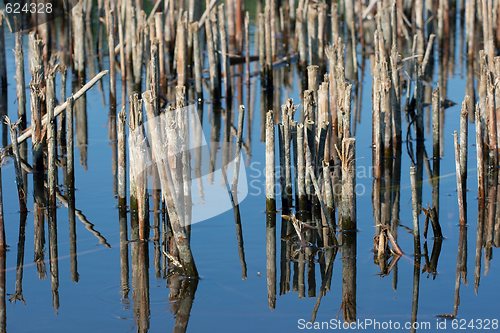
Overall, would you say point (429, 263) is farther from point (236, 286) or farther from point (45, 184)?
point (45, 184)

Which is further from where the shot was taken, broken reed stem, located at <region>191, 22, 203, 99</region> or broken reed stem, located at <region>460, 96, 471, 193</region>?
broken reed stem, located at <region>191, 22, 203, 99</region>

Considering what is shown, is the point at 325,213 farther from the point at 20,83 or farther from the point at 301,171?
the point at 20,83

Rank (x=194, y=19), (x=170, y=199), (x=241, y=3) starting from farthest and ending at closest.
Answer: (x=241, y=3), (x=194, y=19), (x=170, y=199)

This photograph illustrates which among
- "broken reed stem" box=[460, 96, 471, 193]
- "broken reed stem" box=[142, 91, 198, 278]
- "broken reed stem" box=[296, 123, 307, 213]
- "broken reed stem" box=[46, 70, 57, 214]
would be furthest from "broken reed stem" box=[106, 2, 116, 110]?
"broken reed stem" box=[142, 91, 198, 278]

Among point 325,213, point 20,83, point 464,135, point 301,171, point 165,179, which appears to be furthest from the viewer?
point 20,83

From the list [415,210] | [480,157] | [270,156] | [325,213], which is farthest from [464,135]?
[270,156]

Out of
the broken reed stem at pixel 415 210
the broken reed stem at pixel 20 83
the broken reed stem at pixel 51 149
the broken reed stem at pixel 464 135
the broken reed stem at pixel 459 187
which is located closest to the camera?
the broken reed stem at pixel 415 210

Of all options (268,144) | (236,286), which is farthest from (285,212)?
(236,286)

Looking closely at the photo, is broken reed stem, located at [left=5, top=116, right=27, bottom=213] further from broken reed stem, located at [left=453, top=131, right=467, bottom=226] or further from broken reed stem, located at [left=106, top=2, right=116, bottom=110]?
broken reed stem, located at [left=106, top=2, right=116, bottom=110]

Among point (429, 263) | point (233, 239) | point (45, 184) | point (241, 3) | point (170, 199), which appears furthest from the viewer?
point (241, 3)

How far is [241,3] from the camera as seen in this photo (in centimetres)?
1478

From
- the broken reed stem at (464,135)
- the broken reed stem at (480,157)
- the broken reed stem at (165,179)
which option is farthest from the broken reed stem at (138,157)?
the broken reed stem at (480,157)

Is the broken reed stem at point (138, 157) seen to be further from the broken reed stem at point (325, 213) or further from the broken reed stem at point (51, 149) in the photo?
the broken reed stem at point (325, 213)

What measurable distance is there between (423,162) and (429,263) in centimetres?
268
